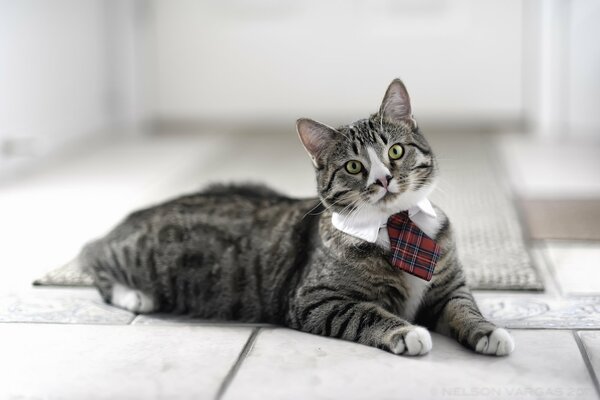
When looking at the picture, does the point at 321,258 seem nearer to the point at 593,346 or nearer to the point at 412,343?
the point at 412,343

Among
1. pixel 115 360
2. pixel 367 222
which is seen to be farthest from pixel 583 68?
pixel 115 360

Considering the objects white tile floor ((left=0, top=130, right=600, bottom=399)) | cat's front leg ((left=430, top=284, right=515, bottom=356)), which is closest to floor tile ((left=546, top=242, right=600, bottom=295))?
white tile floor ((left=0, top=130, right=600, bottom=399))

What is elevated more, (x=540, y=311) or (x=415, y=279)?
(x=415, y=279)

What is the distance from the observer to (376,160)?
1.86m

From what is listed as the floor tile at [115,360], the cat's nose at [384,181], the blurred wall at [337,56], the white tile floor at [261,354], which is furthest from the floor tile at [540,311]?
the blurred wall at [337,56]

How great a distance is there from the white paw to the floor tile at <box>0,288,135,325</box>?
0.05 feet

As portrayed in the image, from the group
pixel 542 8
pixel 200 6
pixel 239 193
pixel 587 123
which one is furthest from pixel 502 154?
pixel 239 193

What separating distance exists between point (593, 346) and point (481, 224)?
1.11 m

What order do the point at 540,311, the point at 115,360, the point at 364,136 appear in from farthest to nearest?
the point at 540,311 → the point at 364,136 → the point at 115,360

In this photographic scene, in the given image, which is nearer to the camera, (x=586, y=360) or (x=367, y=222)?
(x=586, y=360)

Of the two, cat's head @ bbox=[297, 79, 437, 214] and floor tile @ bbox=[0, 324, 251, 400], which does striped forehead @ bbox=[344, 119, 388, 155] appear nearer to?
cat's head @ bbox=[297, 79, 437, 214]

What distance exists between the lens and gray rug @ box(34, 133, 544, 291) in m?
2.37

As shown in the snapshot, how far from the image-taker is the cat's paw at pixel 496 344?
1.77 meters

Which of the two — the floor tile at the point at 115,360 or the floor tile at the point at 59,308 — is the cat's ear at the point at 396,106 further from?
the floor tile at the point at 59,308
